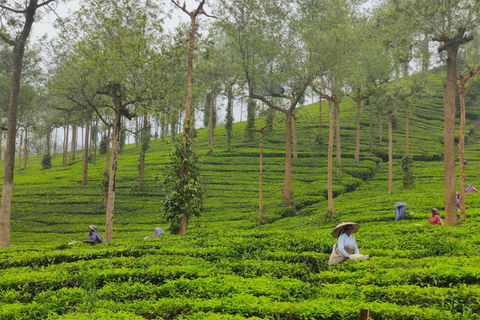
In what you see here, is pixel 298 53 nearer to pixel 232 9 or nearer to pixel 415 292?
pixel 232 9

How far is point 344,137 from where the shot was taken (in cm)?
4281

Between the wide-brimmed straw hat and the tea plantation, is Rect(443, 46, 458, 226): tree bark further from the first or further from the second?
the wide-brimmed straw hat

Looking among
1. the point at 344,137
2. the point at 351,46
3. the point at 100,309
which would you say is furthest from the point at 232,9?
the point at 100,309

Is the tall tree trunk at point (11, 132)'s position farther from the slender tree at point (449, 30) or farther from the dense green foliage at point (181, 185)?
the slender tree at point (449, 30)

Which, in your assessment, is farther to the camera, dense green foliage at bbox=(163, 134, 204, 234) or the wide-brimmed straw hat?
dense green foliage at bbox=(163, 134, 204, 234)

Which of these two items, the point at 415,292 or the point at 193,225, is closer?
the point at 415,292

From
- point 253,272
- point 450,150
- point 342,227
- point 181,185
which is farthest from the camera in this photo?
point 450,150

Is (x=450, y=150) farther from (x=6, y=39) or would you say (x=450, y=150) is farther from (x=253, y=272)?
(x=6, y=39)

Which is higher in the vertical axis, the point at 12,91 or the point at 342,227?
the point at 12,91

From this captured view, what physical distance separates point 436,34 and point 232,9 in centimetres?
1658

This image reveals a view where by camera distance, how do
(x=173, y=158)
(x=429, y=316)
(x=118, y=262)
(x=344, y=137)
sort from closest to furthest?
(x=429, y=316) < (x=118, y=262) < (x=173, y=158) < (x=344, y=137)

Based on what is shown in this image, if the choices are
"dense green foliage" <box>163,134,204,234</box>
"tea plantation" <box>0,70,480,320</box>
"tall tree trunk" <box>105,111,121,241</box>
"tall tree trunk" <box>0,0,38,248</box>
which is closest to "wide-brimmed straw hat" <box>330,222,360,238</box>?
"tea plantation" <box>0,70,480,320</box>

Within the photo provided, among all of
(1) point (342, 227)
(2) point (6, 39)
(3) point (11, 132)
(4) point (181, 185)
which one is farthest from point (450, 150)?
(2) point (6, 39)

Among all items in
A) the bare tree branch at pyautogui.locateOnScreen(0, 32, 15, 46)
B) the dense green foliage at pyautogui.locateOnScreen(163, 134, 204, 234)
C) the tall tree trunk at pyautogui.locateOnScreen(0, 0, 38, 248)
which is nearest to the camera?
the tall tree trunk at pyautogui.locateOnScreen(0, 0, 38, 248)
